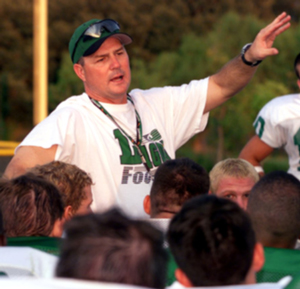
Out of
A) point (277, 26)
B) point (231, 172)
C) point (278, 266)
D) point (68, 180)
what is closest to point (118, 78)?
point (231, 172)

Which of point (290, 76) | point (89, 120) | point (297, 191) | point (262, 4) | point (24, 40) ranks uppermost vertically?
point (262, 4)

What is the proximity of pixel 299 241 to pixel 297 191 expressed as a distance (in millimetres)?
284

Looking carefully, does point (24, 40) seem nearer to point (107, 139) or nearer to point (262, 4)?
point (262, 4)

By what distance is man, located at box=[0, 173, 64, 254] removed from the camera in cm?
240

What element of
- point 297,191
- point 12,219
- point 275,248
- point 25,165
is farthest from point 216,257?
point 25,165

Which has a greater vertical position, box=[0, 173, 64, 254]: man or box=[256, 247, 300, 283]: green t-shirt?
box=[0, 173, 64, 254]: man

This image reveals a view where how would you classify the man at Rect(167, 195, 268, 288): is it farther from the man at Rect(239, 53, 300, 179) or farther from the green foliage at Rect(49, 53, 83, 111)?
the green foliage at Rect(49, 53, 83, 111)

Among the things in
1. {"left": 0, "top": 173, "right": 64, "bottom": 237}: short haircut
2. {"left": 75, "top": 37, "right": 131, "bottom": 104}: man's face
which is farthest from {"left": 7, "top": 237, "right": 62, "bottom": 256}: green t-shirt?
{"left": 75, "top": 37, "right": 131, "bottom": 104}: man's face

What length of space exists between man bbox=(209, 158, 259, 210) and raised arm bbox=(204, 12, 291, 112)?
1.66ft

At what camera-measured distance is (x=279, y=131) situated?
183 inches

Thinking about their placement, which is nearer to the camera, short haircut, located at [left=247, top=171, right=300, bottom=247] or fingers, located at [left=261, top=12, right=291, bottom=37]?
short haircut, located at [left=247, top=171, right=300, bottom=247]

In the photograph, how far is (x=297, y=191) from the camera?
2.39 meters

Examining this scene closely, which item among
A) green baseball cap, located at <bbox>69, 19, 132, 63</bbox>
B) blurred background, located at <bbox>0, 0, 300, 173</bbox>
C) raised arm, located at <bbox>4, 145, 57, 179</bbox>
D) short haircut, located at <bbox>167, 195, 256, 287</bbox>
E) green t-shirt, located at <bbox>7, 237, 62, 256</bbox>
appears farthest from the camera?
blurred background, located at <bbox>0, 0, 300, 173</bbox>

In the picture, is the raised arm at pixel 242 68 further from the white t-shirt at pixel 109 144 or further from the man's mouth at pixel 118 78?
the man's mouth at pixel 118 78
